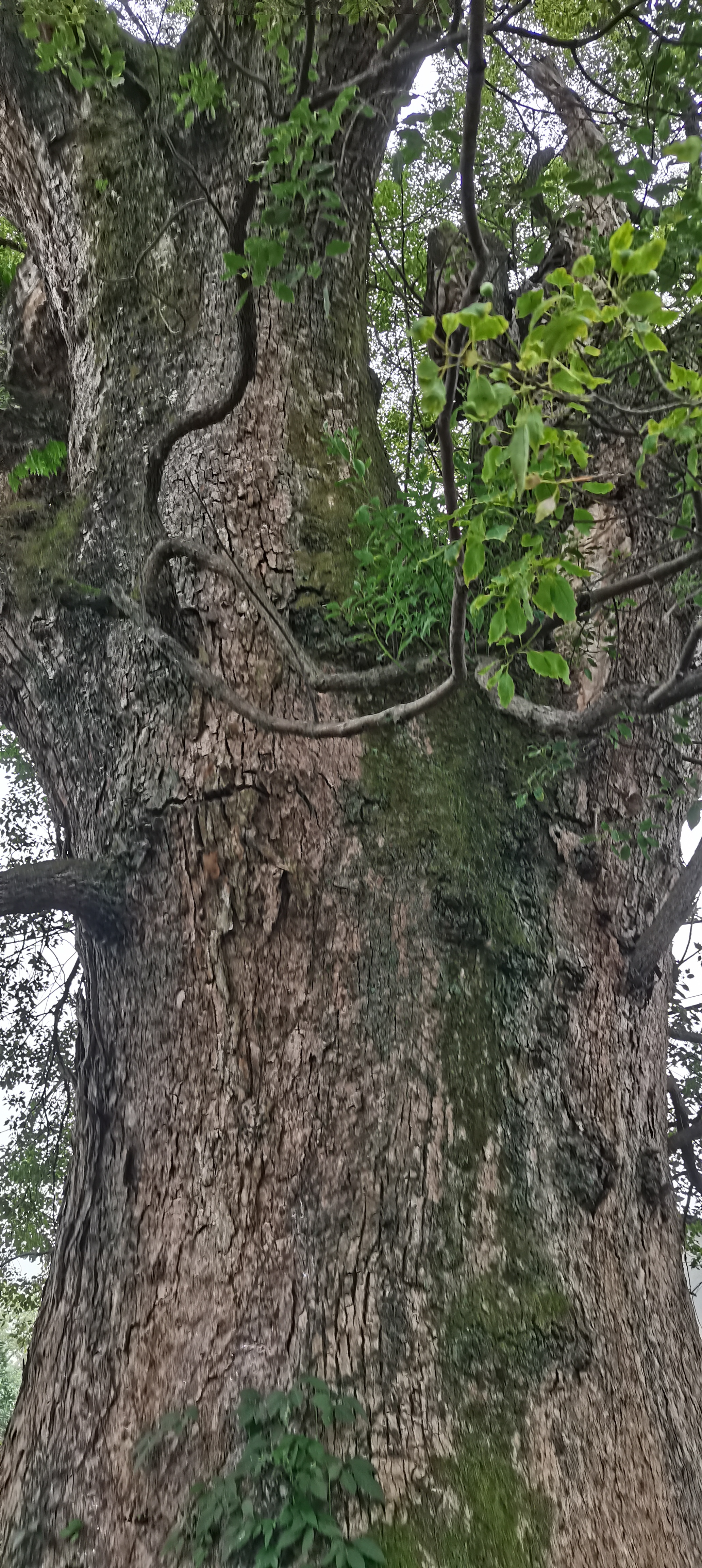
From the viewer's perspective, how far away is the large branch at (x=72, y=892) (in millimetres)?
2439

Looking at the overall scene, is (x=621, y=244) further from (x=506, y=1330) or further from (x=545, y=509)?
(x=506, y=1330)

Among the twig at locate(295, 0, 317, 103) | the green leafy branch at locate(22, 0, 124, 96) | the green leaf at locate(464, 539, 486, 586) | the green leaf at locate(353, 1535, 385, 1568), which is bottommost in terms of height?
the green leaf at locate(353, 1535, 385, 1568)

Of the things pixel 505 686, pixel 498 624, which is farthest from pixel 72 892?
pixel 498 624

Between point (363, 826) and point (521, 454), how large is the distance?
1578 millimetres

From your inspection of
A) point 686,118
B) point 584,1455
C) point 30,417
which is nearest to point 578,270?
point 686,118

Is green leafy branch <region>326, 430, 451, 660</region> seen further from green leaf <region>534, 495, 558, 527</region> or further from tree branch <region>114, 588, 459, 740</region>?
green leaf <region>534, 495, 558, 527</region>

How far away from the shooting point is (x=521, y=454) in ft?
3.23

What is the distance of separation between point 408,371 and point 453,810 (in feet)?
12.9

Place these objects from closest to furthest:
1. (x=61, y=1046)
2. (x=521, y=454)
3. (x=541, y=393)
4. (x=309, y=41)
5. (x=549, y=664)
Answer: (x=521, y=454)
(x=541, y=393)
(x=549, y=664)
(x=309, y=41)
(x=61, y=1046)

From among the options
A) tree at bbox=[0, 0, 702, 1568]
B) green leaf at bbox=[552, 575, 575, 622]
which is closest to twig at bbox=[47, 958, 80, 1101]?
tree at bbox=[0, 0, 702, 1568]

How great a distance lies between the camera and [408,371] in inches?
218

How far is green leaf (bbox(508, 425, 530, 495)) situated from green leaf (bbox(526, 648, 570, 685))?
0.37 meters

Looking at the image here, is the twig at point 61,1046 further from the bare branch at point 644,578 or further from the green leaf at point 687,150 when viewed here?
the green leaf at point 687,150

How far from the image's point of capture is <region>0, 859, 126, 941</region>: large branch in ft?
8.00
